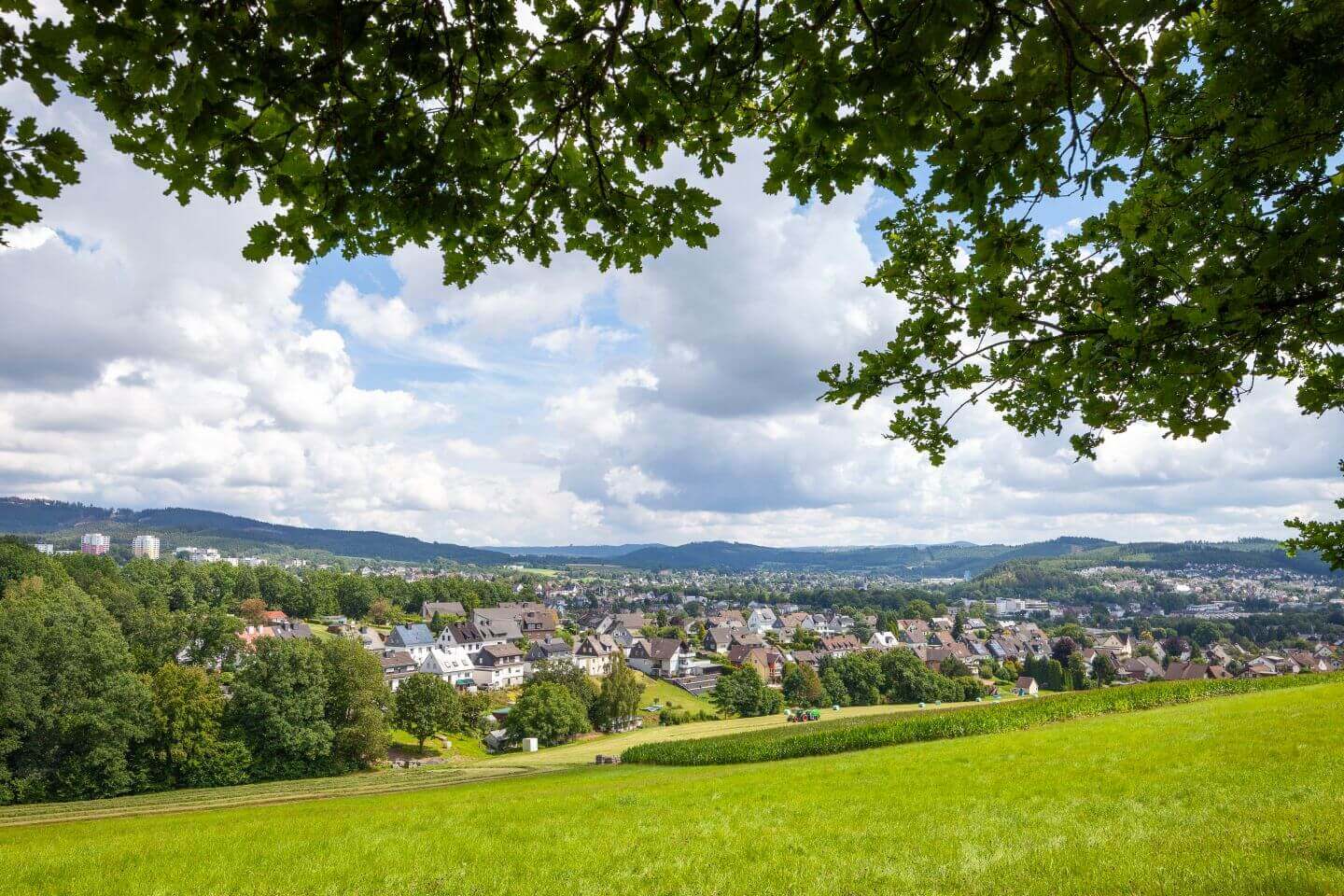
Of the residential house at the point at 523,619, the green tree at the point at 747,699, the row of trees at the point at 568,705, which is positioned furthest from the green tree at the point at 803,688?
the residential house at the point at 523,619

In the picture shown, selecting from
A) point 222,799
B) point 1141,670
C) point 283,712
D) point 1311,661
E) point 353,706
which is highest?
point 222,799

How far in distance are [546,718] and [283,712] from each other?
870 inches

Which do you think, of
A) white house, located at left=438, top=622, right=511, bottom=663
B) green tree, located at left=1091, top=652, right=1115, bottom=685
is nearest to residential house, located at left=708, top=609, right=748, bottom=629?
white house, located at left=438, top=622, right=511, bottom=663

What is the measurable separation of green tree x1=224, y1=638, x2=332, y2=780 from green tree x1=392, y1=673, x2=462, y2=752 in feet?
26.9

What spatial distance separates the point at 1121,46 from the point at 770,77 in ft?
6.08

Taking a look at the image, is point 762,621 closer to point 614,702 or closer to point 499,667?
point 499,667

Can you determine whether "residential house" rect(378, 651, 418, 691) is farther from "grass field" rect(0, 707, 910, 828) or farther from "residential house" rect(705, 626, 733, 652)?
"residential house" rect(705, 626, 733, 652)

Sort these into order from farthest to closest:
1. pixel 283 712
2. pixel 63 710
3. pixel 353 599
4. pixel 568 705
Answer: pixel 353 599 → pixel 568 705 → pixel 283 712 → pixel 63 710

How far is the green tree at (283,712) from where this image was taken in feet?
161

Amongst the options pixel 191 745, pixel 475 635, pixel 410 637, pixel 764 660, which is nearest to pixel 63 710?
pixel 191 745

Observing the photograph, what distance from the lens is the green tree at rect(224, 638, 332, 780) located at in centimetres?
4909

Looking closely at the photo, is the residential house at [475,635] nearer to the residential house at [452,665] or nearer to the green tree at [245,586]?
the residential house at [452,665]

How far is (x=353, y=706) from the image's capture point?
53406mm

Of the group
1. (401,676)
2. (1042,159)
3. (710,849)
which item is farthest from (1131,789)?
(401,676)
